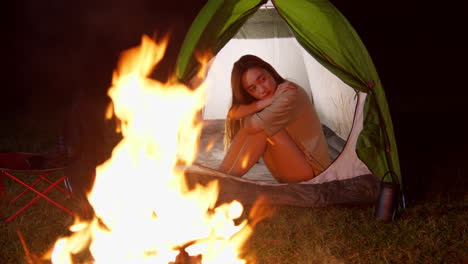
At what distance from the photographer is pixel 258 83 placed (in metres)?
4.21

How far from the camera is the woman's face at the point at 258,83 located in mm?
4180

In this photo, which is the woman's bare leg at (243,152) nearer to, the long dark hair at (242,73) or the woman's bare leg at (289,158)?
the woman's bare leg at (289,158)

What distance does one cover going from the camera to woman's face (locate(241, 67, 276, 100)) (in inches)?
165

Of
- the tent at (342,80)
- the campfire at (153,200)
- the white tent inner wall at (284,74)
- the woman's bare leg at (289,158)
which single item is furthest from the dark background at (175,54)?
the campfire at (153,200)

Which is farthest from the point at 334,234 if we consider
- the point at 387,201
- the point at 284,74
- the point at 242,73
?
the point at 284,74

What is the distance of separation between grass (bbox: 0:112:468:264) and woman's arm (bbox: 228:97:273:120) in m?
0.88

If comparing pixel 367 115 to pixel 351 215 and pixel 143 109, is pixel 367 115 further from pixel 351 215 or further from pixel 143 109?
pixel 143 109

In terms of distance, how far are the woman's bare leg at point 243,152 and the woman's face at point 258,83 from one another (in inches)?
17.4

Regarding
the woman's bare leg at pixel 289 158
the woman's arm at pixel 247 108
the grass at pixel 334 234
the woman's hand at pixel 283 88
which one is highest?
the woman's hand at pixel 283 88

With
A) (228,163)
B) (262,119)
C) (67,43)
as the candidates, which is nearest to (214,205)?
Result: (228,163)

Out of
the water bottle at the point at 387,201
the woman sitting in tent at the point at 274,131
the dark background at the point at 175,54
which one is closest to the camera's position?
the water bottle at the point at 387,201

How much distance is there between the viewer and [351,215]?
3.68 metres

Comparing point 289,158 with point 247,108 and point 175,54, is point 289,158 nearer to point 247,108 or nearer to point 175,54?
point 247,108

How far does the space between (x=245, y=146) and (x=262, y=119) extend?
0.97 ft
